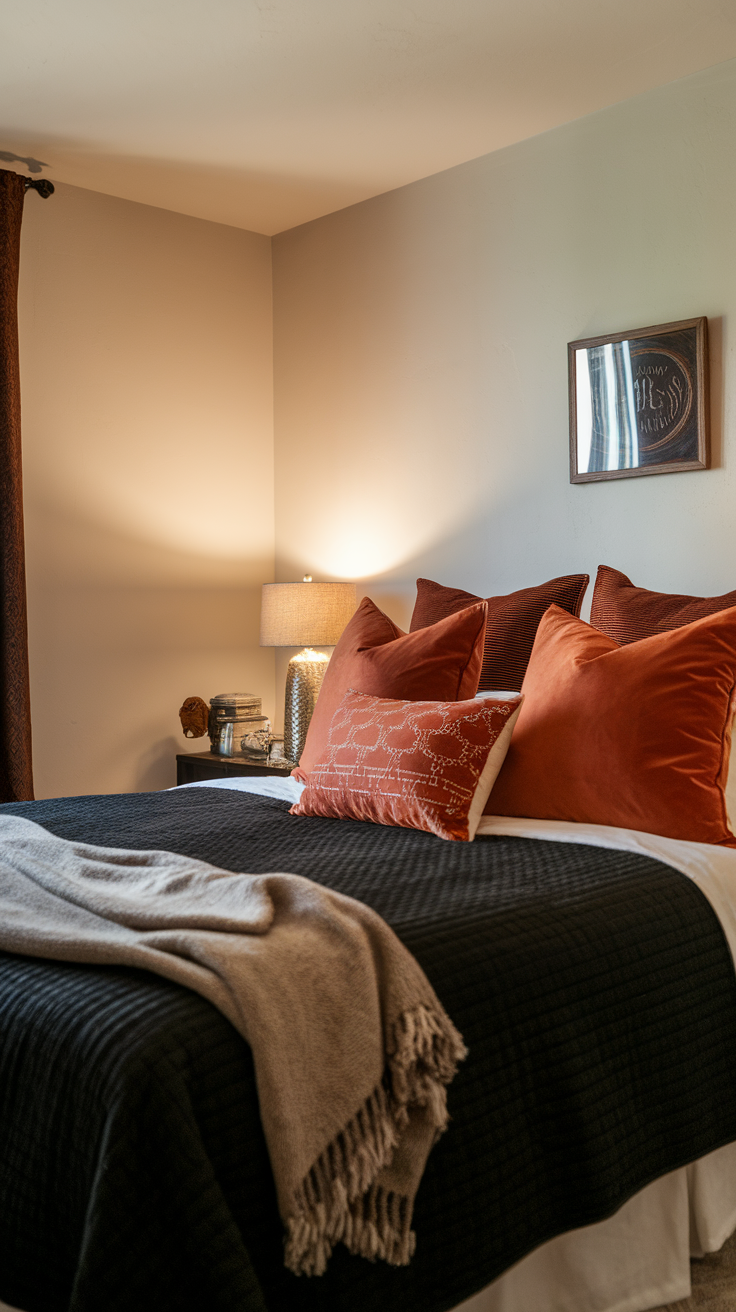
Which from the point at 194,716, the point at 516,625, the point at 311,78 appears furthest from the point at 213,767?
the point at 311,78

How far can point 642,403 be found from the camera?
9.62 feet

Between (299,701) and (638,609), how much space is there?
1373mm

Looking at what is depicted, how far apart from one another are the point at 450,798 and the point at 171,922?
0.83 m

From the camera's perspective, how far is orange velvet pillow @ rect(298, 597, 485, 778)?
245cm

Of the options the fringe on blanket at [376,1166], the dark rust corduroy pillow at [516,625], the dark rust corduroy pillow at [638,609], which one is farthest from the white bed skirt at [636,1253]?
the dark rust corduroy pillow at [516,625]

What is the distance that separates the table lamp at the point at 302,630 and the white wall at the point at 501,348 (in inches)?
8.7

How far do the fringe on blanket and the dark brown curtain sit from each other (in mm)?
2374

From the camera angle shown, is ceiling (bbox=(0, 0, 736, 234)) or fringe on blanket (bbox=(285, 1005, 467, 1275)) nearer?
fringe on blanket (bbox=(285, 1005, 467, 1275))

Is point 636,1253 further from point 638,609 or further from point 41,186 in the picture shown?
point 41,186

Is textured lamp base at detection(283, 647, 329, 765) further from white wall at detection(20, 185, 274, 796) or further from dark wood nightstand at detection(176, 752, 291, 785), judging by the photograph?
white wall at detection(20, 185, 274, 796)

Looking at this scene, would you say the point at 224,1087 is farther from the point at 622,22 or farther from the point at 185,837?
the point at 622,22

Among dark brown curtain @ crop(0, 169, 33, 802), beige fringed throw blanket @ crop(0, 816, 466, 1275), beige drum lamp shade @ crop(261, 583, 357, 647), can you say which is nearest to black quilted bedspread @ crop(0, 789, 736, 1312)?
beige fringed throw blanket @ crop(0, 816, 466, 1275)

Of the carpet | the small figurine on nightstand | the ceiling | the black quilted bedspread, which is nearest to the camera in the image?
the black quilted bedspread

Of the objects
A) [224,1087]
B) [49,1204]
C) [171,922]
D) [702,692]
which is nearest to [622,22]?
[702,692]
